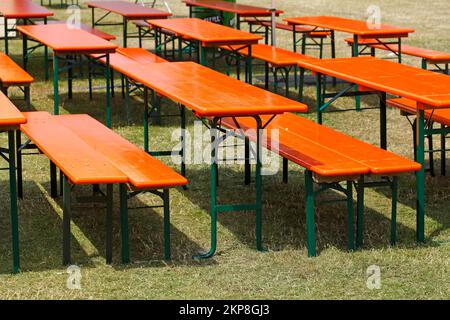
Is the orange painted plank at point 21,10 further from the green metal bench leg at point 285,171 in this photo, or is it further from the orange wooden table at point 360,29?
the green metal bench leg at point 285,171

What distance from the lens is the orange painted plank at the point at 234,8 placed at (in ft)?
49.6

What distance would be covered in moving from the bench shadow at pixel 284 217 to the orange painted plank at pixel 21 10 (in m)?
4.69

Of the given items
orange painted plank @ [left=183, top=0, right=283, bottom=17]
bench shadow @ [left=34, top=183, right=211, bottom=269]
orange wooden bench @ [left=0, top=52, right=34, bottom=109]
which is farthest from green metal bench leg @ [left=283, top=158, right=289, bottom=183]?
orange painted plank @ [left=183, top=0, right=283, bottom=17]

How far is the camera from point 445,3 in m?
26.0

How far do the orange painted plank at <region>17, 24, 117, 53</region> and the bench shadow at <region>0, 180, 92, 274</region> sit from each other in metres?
2.18

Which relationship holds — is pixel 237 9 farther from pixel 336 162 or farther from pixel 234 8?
pixel 336 162

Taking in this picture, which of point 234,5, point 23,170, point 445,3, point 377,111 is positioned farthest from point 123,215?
point 445,3

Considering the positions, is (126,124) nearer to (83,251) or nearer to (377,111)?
(377,111)

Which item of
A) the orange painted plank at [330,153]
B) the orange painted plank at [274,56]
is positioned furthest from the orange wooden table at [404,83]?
the orange painted plank at [274,56]

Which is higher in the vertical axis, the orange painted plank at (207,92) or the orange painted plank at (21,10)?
the orange painted plank at (21,10)

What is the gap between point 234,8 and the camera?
16047mm

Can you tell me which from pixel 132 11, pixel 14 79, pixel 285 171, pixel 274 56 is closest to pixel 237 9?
pixel 132 11

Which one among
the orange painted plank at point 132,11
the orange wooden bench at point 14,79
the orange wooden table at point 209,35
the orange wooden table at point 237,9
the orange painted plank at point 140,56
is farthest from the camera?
the orange wooden table at point 237,9

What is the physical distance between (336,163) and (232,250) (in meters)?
0.94
